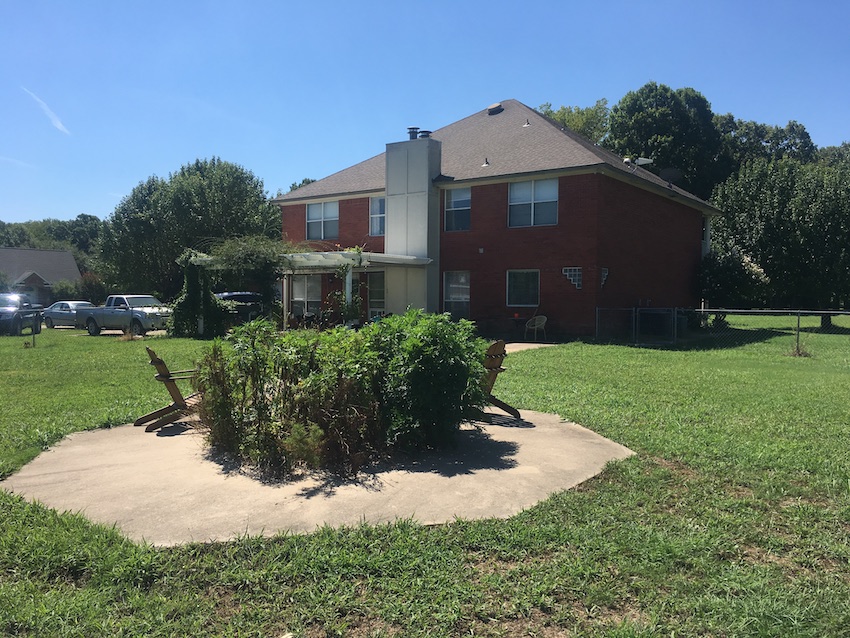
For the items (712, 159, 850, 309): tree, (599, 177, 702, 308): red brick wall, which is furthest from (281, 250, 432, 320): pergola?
(712, 159, 850, 309): tree

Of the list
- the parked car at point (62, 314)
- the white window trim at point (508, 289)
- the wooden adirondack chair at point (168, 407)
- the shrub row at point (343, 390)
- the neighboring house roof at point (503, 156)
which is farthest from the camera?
the parked car at point (62, 314)

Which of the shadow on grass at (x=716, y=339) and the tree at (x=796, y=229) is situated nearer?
the shadow on grass at (x=716, y=339)

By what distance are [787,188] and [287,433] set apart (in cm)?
2862

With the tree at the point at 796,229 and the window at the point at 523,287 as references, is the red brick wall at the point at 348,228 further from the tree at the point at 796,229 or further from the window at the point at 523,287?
the tree at the point at 796,229

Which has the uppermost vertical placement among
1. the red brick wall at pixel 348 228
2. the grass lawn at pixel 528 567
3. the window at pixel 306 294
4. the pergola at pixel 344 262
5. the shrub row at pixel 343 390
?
the red brick wall at pixel 348 228

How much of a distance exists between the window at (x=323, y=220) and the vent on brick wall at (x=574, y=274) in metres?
9.72

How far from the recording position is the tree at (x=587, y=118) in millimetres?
45375

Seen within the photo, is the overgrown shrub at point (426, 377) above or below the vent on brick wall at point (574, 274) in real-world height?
below

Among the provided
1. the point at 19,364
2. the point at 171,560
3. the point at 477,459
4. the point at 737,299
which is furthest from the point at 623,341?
the point at 171,560

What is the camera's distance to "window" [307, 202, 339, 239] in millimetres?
25016

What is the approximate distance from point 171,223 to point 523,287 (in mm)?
23628

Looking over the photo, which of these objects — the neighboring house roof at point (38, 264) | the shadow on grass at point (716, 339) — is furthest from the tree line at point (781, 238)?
the neighboring house roof at point (38, 264)

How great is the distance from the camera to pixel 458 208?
2194 centimetres

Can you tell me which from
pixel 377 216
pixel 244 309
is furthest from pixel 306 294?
pixel 377 216
